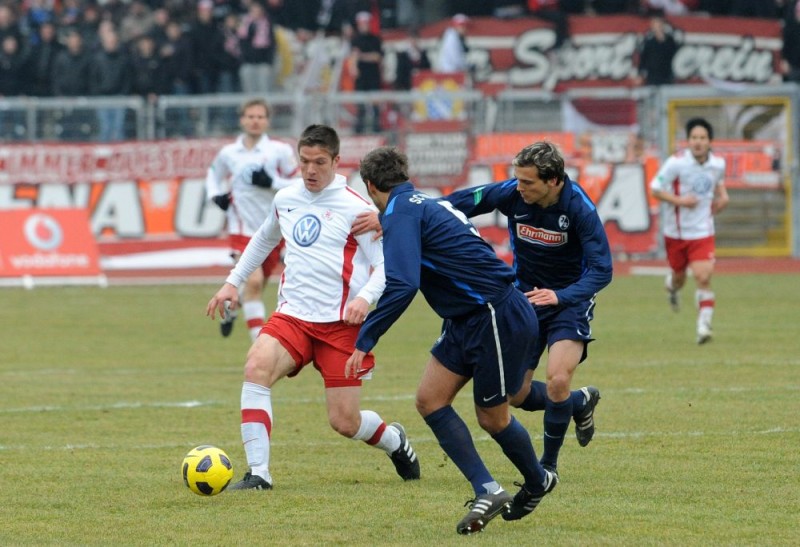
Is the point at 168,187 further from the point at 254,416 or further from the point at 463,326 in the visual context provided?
the point at 463,326

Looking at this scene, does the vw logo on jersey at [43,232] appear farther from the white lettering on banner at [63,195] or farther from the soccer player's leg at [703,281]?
the soccer player's leg at [703,281]

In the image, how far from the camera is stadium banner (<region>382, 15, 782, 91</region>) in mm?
28641

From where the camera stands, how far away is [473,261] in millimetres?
7168

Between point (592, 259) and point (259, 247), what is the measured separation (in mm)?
1966

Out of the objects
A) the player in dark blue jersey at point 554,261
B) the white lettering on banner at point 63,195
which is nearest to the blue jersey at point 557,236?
the player in dark blue jersey at point 554,261

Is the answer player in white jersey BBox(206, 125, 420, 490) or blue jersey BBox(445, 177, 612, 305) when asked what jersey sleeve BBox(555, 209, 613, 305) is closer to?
blue jersey BBox(445, 177, 612, 305)

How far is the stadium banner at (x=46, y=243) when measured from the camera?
24.1 m

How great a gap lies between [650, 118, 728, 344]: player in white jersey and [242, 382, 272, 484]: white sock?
8.67 meters

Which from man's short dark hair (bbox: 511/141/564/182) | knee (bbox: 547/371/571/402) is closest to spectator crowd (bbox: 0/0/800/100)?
knee (bbox: 547/371/571/402)

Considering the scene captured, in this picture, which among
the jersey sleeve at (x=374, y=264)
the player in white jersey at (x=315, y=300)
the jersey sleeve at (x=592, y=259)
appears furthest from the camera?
the player in white jersey at (x=315, y=300)

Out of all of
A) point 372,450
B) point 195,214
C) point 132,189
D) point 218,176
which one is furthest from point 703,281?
point 132,189

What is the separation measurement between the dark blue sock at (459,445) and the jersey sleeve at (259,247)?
6.01 feet

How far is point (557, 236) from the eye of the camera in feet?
27.6

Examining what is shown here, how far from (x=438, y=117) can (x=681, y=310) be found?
25.9 ft
